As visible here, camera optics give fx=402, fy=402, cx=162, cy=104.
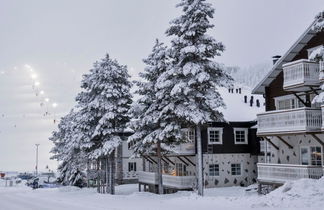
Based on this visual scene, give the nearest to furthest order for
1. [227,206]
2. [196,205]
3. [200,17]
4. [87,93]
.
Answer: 1. [227,206]
2. [196,205]
3. [200,17]
4. [87,93]

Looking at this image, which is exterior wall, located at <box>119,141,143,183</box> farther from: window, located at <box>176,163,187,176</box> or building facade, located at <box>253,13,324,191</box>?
building facade, located at <box>253,13,324,191</box>

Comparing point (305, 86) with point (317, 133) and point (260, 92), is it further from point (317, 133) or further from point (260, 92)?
point (260, 92)

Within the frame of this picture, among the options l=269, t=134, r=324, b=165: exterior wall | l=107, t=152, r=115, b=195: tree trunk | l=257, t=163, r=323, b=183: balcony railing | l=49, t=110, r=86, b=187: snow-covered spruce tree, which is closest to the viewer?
l=257, t=163, r=323, b=183: balcony railing

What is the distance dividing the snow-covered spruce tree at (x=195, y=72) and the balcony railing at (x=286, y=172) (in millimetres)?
4581

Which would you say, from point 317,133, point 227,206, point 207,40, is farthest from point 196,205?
point 207,40

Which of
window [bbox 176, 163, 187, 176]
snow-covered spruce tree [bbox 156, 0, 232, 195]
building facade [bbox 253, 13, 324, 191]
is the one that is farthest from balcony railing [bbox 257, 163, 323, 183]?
window [bbox 176, 163, 187, 176]

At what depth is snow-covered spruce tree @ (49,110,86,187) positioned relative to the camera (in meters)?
47.0

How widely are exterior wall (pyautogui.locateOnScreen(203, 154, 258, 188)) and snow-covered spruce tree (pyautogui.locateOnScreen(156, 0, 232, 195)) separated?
13.0 meters

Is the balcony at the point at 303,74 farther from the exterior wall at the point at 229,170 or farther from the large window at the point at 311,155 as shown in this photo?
the exterior wall at the point at 229,170


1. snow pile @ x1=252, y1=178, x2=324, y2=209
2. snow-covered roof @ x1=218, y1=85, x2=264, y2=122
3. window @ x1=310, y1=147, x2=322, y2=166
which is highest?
snow-covered roof @ x1=218, y1=85, x2=264, y2=122

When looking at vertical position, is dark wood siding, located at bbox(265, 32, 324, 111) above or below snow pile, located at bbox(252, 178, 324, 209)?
above

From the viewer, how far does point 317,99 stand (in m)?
17.1

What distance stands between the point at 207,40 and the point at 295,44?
20.5ft

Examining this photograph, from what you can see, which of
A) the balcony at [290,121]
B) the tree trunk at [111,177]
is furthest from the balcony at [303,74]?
the tree trunk at [111,177]
